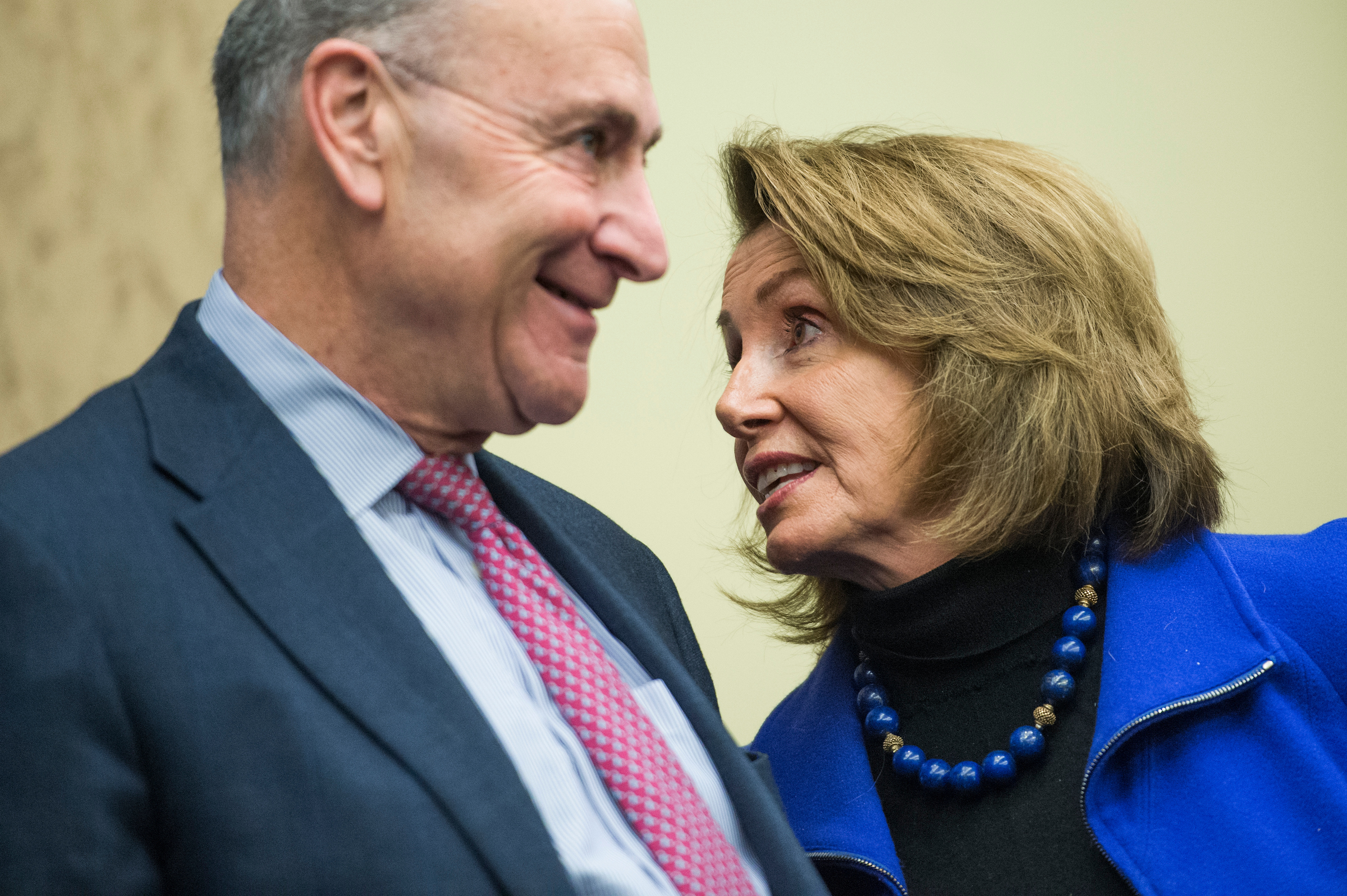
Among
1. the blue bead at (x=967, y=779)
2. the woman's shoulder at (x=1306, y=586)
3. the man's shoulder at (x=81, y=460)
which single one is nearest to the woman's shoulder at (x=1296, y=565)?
the woman's shoulder at (x=1306, y=586)

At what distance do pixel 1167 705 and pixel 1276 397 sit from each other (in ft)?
4.63

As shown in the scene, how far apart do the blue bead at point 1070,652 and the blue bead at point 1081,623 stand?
1 cm

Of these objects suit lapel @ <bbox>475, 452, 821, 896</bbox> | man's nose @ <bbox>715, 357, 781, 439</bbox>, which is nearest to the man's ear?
suit lapel @ <bbox>475, 452, 821, 896</bbox>

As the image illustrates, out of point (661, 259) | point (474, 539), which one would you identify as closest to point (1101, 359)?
point (661, 259)

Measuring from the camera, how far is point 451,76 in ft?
3.04

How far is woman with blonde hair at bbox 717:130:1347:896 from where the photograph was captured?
1.21 m

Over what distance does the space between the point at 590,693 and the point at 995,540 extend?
2.16 ft

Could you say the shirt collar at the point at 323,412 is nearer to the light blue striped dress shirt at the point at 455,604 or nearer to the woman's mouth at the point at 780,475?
the light blue striped dress shirt at the point at 455,604

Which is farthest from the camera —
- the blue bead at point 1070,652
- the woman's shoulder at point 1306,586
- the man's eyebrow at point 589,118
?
the blue bead at point 1070,652

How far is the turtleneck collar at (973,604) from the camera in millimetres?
1377

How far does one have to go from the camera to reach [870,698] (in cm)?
145

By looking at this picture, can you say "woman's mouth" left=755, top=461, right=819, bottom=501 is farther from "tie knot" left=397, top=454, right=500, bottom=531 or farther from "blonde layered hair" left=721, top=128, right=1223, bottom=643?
"tie knot" left=397, top=454, right=500, bottom=531

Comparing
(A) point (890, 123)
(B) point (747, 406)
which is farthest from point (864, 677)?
(A) point (890, 123)

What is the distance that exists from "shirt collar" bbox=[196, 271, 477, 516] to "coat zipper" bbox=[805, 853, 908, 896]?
66 centimetres
